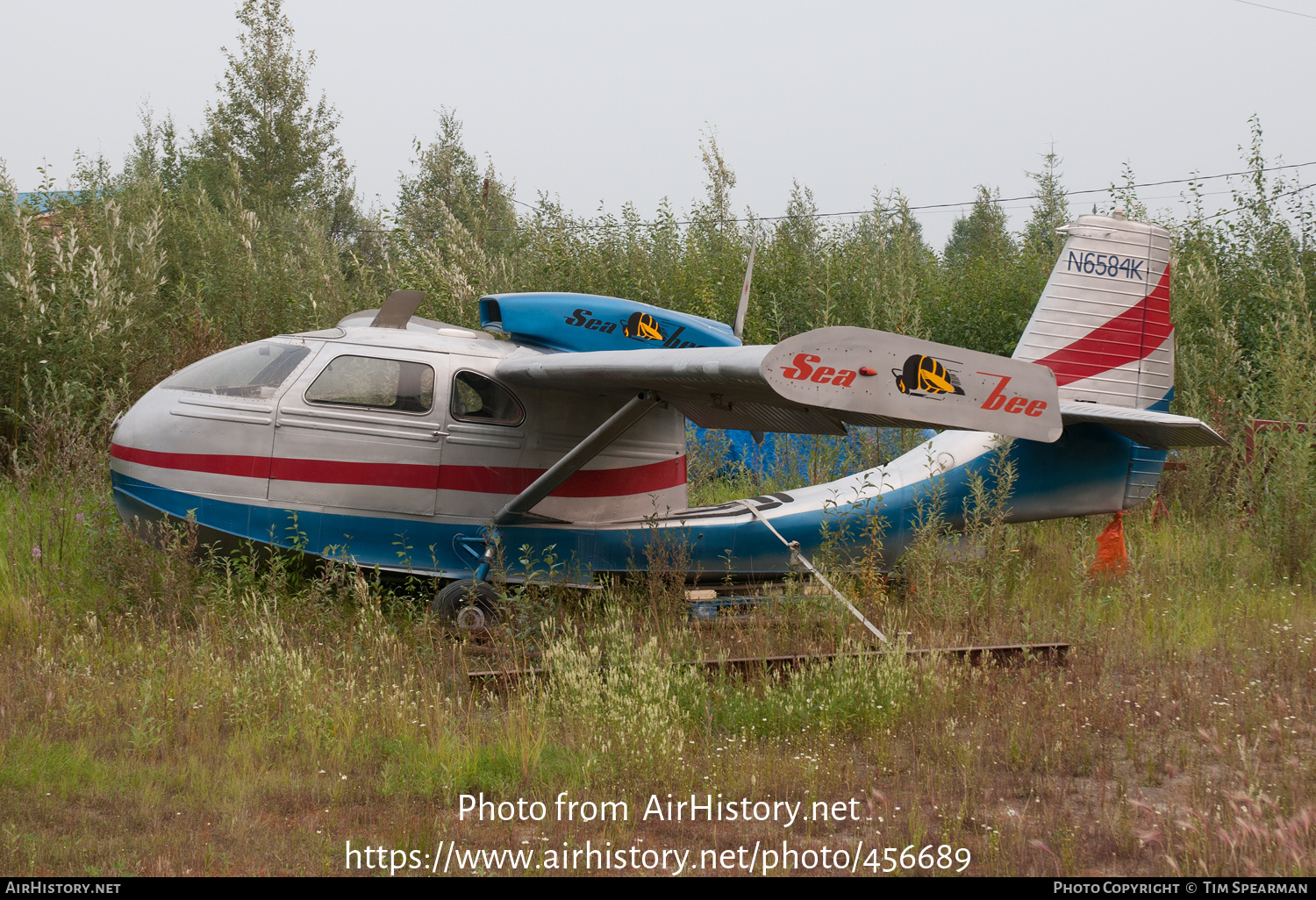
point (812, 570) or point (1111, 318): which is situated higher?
point (1111, 318)

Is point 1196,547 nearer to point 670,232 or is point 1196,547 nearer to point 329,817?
point 329,817

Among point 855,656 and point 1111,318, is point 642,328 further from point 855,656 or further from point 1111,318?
point 1111,318

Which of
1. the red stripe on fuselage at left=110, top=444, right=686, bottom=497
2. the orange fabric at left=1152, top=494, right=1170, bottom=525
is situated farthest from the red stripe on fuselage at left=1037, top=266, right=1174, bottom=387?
the red stripe on fuselage at left=110, top=444, right=686, bottom=497

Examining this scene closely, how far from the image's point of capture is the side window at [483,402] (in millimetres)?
6496

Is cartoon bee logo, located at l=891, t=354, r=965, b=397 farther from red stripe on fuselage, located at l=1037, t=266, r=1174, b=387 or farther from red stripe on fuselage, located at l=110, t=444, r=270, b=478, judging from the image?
red stripe on fuselage, located at l=110, t=444, r=270, b=478

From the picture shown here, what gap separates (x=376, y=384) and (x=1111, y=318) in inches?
235

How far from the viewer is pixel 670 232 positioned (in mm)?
14141

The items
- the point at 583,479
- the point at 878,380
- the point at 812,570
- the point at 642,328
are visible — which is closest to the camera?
the point at 878,380

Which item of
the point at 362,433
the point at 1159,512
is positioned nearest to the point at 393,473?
the point at 362,433

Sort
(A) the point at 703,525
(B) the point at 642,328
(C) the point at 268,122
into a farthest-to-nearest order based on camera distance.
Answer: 1. (C) the point at 268,122
2. (B) the point at 642,328
3. (A) the point at 703,525

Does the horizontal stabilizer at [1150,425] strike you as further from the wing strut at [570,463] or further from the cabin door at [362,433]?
the cabin door at [362,433]

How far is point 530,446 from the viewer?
263 inches

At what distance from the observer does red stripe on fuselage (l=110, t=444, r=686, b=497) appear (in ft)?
20.0

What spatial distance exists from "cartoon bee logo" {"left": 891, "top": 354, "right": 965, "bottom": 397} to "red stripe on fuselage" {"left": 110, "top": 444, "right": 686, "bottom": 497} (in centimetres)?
291
